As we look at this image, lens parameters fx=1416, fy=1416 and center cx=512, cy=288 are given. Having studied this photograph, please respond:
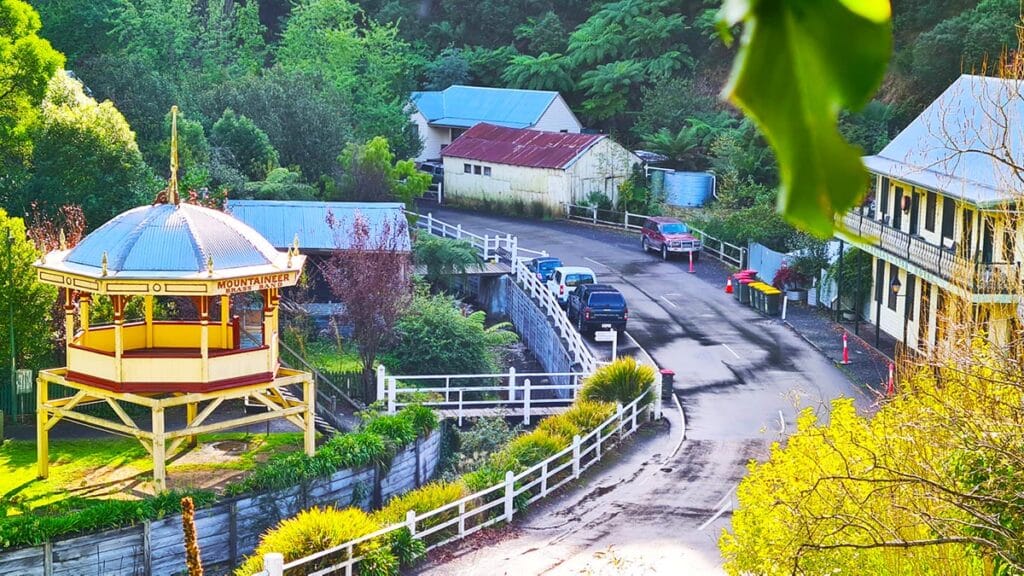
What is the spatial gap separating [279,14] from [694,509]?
6275 centimetres

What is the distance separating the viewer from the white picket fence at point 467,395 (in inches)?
1161

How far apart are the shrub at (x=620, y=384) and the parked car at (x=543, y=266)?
13.3m

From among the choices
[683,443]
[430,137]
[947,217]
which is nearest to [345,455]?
[683,443]

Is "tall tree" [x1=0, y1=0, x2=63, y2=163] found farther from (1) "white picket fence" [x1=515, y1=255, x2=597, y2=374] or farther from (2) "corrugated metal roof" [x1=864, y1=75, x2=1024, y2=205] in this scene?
(2) "corrugated metal roof" [x1=864, y1=75, x2=1024, y2=205]

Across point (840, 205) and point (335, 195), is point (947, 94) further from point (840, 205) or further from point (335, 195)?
point (840, 205)

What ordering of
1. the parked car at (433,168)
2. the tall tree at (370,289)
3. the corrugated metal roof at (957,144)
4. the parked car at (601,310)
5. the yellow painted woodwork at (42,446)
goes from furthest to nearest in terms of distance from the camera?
the parked car at (433,168) → the parked car at (601,310) → the tall tree at (370,289) → the corrugated metal roof at (957,144) → the yellow painted woodwork at (42,446)

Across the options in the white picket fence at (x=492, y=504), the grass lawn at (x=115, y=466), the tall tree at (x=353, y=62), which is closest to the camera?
the white picket fence at (x=492, y=504)

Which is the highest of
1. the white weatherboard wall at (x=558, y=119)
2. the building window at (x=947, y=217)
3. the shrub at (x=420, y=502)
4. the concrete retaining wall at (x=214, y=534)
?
the white weatherboard wall at (x=558, y=119)

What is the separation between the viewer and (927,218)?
37438mm

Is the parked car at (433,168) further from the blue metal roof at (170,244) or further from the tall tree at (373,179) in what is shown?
the blue metal roof at (170,244)

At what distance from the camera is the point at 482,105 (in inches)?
2815

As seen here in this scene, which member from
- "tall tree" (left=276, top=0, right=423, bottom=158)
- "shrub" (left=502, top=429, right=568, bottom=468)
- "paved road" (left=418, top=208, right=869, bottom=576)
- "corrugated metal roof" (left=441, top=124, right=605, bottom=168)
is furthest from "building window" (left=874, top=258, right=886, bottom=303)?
"tall tree" (left=276, top=0, right=423, bottom=158)

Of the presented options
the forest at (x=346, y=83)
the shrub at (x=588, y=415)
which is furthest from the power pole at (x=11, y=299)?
the shrub at (x=588, y=415)

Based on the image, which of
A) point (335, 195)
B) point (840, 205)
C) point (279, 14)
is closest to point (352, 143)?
point (335, 195)
